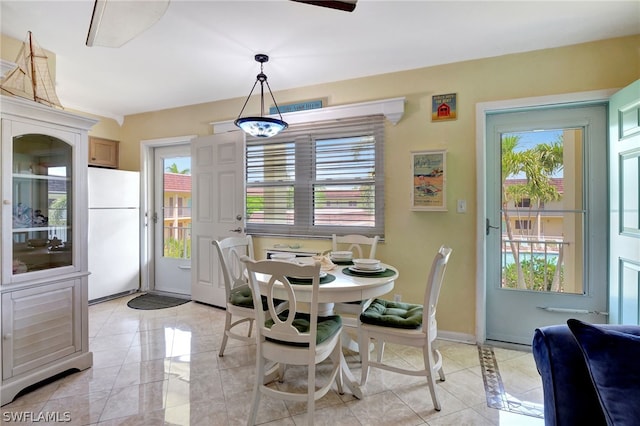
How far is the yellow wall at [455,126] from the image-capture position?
7.84 feet

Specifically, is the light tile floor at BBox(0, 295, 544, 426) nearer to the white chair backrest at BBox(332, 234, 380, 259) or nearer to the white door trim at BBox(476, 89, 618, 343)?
the white door trim at BBox(476, 89, 618, 343)

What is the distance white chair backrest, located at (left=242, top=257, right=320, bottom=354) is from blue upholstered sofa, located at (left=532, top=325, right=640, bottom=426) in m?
0.90

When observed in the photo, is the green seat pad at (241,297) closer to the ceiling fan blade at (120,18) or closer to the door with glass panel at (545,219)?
the ceiling fan blade at (120,18)

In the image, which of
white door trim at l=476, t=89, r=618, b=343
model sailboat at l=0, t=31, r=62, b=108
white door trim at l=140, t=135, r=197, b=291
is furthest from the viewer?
white door trim at l=140, t=135, r=197, b=291

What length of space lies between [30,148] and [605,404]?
304cm

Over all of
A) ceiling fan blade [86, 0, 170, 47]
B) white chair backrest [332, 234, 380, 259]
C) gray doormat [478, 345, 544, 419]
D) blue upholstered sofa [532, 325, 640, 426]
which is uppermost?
ceiling fan blade [86, 0, 170, 47]

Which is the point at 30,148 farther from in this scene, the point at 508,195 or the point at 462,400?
the point at 508,195

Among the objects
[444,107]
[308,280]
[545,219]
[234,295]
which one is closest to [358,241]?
[308,280]

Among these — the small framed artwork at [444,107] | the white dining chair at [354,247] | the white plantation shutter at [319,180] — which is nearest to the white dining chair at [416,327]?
the white dining chair at [354,247]

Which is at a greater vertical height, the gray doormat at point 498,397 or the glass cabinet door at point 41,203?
the glass cabinet door at point 41,203

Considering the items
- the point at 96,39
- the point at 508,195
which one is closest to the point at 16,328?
the point at 96,39

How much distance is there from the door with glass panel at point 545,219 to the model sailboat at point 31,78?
345 cm

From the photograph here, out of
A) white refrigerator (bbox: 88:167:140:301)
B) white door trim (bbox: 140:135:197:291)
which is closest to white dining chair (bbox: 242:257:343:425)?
white refrigerator (bbox: 88:167:140:301)

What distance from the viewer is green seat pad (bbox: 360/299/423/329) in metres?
1.86
